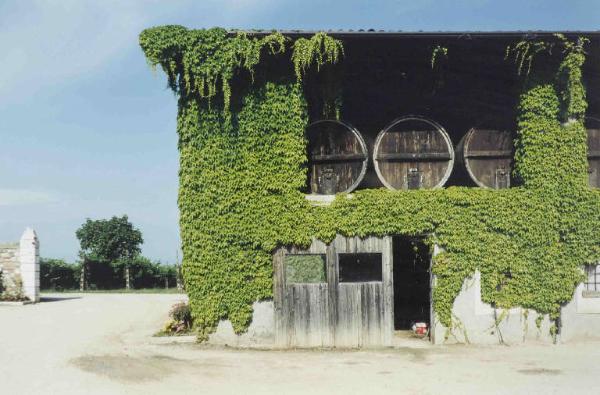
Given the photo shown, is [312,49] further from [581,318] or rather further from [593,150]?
[581,318]

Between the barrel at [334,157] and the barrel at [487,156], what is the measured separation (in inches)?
95.2

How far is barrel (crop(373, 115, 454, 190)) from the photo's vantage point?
12961mm

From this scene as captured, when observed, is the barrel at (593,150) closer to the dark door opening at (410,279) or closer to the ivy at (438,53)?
the ivy at (438,53)

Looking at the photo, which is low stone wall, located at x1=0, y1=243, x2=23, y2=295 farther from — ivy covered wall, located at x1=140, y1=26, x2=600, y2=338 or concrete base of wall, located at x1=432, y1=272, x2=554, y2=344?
concrete base of wall, located at x1=432, y1=272, x2=554, y2=344

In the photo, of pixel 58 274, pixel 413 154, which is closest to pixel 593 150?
pixel 413 154

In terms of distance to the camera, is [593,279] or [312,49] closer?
[312,49]

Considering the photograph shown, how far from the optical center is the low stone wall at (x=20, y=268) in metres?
22.9

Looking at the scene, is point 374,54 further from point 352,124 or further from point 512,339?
point 512,339

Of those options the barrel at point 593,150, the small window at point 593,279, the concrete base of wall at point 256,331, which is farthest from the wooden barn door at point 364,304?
the barrel at point 593,150

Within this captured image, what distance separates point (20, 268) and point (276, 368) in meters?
16.9

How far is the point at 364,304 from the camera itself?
12.4 m

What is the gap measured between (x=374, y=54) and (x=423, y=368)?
23.4 feet

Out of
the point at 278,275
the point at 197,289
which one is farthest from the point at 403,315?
the point at 197,289

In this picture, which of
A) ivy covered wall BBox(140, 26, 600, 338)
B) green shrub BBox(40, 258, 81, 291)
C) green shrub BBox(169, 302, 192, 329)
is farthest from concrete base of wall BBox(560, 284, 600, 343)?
green shrub BBox(40, 258, 81, 291)
